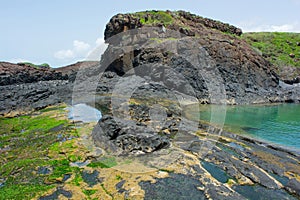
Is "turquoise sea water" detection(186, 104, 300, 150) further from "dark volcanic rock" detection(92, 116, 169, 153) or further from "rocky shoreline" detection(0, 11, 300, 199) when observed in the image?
"dark volcanic rock" detection(92, 116, 169, 153)

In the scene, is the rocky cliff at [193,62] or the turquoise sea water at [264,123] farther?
the rocky cliff at [193,62]

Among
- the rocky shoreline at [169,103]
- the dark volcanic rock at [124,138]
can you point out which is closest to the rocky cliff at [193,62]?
the rocky shoreline at [169,103]

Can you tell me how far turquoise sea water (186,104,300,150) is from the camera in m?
25.8

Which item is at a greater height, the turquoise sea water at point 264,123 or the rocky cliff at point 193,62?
the rocky cliff at point 193,62

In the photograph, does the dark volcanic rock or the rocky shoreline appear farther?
the dark volcanic rock

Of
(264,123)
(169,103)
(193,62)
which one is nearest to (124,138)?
(169,103)

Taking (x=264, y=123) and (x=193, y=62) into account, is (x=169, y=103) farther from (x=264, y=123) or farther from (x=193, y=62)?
(x=193, y=62)

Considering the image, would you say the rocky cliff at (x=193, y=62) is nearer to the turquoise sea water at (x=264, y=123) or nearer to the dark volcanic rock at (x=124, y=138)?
the turquoise sea water at (x=264, y=123)

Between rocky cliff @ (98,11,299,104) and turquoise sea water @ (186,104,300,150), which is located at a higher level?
rocky cliff @ (98,11,299,104)

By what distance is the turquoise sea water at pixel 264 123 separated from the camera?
84.8ft

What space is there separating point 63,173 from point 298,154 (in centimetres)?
1979

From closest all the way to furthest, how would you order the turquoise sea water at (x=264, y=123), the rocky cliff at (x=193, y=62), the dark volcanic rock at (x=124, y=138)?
the dark volcanic rock at (x=124, y=138)
the turquoise sea water at (x=264, y=123)
the rocky cliff at (x=193, y=62)

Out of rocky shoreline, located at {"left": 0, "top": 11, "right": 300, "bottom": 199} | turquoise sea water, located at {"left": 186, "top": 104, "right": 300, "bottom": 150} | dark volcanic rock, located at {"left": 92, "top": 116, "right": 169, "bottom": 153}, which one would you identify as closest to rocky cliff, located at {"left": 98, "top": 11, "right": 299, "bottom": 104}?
rocky shoreline, located at {"left": 0, "top": 11, "right": 300, "bottom": 199}

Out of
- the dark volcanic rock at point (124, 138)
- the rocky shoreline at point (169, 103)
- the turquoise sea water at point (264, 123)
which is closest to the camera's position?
the rocky shoreline at point (169, 103)
